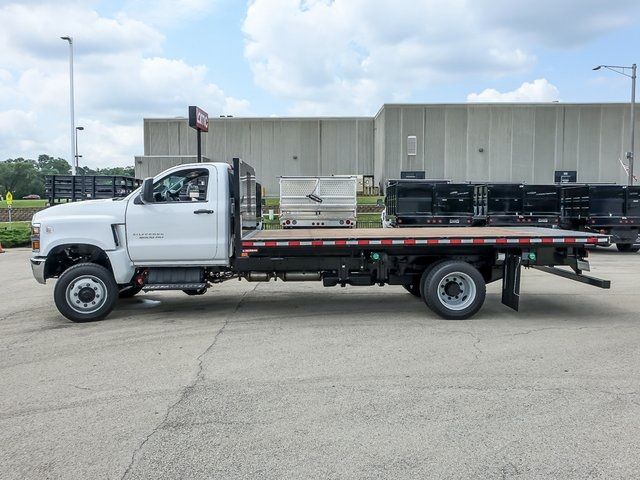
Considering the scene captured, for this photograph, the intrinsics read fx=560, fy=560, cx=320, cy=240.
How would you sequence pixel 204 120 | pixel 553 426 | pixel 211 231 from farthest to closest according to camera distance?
pixel 204 120 → pixel 211 231 → pixel 553 426

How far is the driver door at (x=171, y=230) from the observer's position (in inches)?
314

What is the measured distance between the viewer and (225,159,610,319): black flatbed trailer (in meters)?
7.99

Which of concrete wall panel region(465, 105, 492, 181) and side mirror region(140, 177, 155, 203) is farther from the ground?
concrete wall panel region(465, 105, 492, 181)

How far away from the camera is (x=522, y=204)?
67.8ft

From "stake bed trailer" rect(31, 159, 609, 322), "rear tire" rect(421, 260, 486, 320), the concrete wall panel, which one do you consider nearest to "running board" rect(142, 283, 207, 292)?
"stake bed trailer" rect(31, 159, 609, 322)

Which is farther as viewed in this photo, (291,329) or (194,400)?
(291,329)

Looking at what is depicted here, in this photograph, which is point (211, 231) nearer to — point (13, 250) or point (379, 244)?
point (379, 244)

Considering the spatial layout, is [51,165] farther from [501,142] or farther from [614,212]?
[614,212]

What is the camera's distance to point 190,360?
6113mm

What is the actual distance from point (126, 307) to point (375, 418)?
6.01m

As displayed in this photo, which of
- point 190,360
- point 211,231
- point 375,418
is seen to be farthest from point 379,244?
point 375,418

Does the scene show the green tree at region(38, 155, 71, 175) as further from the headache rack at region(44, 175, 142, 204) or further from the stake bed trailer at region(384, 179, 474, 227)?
the stake bed trailer at region(384, 179, 474, 227)

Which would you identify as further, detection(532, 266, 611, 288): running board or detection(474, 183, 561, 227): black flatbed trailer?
detection(474, 183, 561, 227): black flatbed trailer

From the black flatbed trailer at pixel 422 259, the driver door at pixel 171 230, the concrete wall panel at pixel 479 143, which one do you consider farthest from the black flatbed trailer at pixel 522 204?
the concrete wall panel at pixel 479 143
